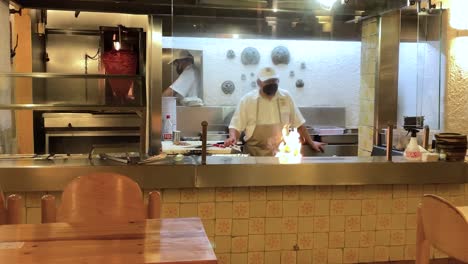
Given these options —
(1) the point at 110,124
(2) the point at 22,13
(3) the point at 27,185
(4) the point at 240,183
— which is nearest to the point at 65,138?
(1) the point at 110,124

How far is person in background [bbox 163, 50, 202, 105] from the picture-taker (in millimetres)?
5359

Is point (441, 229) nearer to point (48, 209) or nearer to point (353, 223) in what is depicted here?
point (353, 223)

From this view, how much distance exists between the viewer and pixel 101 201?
7.27 ft

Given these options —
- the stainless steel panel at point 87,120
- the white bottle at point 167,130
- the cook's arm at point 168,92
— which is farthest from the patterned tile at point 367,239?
the stainless steel panel at point 87,120

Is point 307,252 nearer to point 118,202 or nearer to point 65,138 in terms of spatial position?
point 118,202

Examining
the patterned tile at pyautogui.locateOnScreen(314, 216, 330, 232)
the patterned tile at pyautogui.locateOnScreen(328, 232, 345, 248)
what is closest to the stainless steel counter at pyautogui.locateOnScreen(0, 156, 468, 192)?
the patterned tile at pyautogui.locateOnScreen(314, 216, 330, 232)

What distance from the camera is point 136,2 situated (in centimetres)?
418

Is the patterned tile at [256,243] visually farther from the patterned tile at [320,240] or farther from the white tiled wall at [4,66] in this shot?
the white tiled wall at [4,66]

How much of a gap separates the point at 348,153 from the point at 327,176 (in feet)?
7.27

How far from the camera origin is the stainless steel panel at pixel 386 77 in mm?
4645

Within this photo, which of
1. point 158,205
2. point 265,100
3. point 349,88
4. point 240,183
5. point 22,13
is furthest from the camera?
point 349,88

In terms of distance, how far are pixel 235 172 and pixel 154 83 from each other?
2.07 metres

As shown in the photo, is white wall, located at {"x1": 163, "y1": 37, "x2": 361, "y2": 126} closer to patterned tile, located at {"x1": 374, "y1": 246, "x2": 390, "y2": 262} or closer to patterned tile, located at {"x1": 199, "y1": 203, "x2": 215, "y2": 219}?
patterned tile, located at {"x1": 374, "y1": 246, "x2": 390, "y2": 262}

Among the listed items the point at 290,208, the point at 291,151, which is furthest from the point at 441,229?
the point at 291,151
